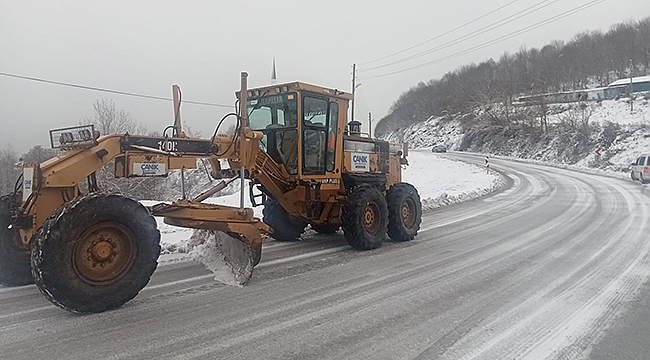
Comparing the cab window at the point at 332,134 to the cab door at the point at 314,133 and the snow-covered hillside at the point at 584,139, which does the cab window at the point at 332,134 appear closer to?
the cab door at the point at 314,133

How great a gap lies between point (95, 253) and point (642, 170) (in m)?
26.3

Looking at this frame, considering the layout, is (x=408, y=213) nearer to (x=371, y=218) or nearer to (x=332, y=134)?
(x=371, y=218)

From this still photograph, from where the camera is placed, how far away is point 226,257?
6.40 m

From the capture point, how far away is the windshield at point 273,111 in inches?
299

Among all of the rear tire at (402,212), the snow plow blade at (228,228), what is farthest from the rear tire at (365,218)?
the snow plow blade at (228,228)

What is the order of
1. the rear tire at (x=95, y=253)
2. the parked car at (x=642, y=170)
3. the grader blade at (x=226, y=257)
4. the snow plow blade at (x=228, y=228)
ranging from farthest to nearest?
1. the parked car at (x=642, y=170)
2. the grader blade at (x=226, y=257)
3. the snow plow blade at (x=228, y=228)
4. the rear tire at (x=95, y=253)

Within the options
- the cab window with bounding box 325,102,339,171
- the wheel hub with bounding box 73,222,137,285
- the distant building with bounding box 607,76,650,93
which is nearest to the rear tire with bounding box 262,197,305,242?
the cab window with bounding box 325,102,339,171

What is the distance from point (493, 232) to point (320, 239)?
3783 millimetres

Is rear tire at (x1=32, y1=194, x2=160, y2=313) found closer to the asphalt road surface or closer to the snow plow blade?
the asphalt road surface

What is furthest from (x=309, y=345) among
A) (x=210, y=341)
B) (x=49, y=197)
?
(x=49, y=197)

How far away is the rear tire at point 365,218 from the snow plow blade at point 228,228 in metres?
2.10

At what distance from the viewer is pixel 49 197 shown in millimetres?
4625

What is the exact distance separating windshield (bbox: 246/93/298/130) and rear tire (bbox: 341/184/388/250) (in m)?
1.63

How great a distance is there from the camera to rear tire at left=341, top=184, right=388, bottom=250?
780cm
